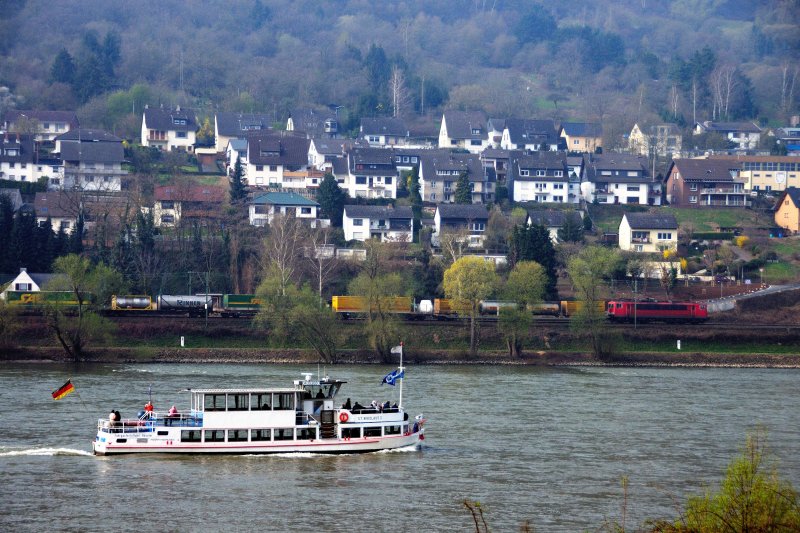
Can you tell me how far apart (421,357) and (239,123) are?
59.5 meters

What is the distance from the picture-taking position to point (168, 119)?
119 metres

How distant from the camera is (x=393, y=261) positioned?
85.5 metres

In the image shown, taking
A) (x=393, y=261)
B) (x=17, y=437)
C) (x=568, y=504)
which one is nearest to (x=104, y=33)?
(x=393, y=261)

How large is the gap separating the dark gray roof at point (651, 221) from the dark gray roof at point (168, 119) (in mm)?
44449

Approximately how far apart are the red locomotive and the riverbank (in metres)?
5.18

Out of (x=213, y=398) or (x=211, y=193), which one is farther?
(x=211, y=193)

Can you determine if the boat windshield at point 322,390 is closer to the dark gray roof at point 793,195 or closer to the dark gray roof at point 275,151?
the dark gray roof at point 793,195

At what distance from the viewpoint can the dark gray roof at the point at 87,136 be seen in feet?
359

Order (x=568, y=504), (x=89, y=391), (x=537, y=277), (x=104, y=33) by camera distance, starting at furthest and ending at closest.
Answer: (x=104, y=33)
(x=537, y=277)
(x=89, y=391)
(x=568, y=504)

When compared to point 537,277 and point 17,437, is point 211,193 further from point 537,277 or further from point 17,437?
point 17,437

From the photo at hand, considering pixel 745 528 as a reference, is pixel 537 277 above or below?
above

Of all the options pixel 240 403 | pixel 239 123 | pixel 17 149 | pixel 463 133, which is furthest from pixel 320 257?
pixel 463 133

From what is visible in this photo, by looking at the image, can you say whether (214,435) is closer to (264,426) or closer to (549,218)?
(264,426)

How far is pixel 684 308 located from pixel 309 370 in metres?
25.8
